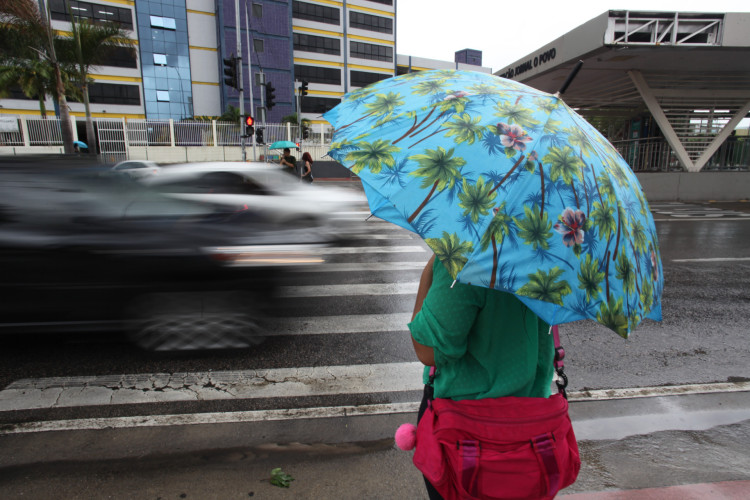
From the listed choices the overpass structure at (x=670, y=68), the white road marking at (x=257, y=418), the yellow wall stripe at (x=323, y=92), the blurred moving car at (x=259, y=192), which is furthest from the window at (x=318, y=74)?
the white road marking at (x=257, y=418)

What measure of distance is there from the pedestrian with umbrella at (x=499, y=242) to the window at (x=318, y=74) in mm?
50529

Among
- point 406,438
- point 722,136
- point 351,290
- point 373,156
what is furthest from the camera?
point 722,136

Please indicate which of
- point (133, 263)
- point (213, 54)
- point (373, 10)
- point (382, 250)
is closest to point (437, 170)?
point (133, 263)

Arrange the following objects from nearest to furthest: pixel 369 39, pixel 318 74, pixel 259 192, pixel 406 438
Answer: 1. pixel 406 438
2. pixel 259 192
3. pixel 318 74
4. pixel 369 39

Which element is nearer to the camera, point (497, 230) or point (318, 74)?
point (497, 230)

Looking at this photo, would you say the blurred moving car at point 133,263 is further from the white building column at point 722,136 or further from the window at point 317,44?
the window at point 317,44

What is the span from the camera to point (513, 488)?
1230 millimetres

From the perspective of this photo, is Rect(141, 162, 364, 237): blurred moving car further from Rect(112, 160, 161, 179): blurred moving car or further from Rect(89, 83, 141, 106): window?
Rect(89, 83, 141, 106): window

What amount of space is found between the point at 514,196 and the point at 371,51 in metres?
57.3

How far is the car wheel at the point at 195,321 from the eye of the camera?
150 inches

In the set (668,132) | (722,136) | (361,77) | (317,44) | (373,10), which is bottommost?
(722,136)

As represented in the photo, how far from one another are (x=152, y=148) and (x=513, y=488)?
28191 mm

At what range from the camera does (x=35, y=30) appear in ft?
72.0

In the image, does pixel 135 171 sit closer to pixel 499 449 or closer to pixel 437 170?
pixel 437 170
